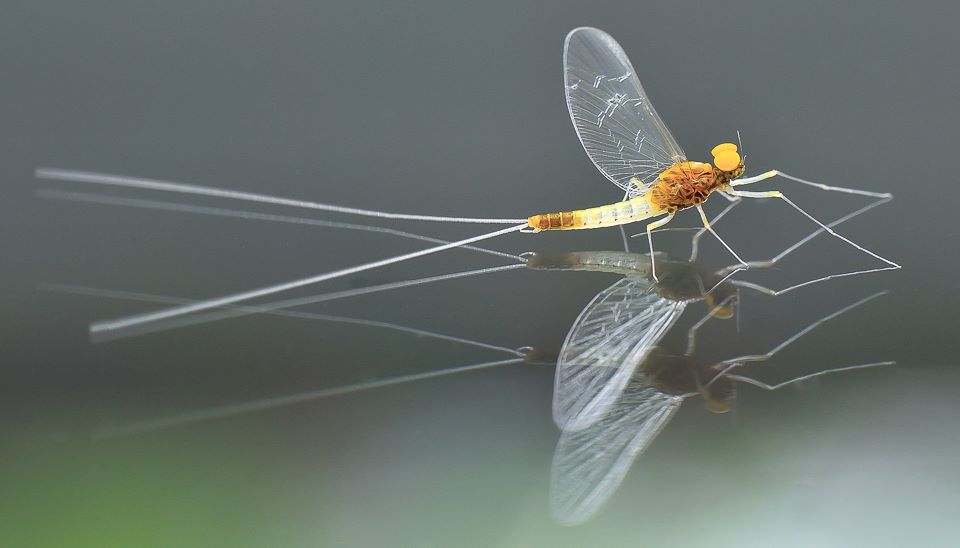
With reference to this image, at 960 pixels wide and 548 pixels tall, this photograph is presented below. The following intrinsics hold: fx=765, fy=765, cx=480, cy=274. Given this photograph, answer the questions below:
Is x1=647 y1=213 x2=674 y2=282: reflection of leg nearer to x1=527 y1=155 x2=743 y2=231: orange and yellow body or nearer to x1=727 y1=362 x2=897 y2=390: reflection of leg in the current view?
x1=527 y1=155 x2=743 y2=231: orange and yellow body

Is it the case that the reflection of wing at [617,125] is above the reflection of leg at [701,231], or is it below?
above

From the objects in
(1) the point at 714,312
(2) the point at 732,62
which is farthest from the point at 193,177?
(2) the point at 732,62

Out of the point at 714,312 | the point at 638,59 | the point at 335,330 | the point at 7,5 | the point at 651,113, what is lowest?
the point at 714,312

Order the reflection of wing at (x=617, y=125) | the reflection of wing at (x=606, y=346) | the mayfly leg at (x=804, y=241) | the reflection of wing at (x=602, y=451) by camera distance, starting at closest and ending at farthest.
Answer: the reflection of wing at (x=602, y=451) < the reflection of wing at (x=606, y=346) < the mayfly leg at (x=804, y=241) < the reflection of wing at (x=617, y=125)

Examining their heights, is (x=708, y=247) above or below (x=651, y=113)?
below

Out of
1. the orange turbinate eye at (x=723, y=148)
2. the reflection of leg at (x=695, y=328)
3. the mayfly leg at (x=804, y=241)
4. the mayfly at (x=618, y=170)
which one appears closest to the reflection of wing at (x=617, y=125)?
the mayfly at (x=618, y=170)

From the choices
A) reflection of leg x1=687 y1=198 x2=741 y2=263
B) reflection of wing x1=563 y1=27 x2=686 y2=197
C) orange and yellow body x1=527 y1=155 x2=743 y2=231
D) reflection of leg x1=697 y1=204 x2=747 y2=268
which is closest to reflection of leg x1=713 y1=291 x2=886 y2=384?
reflection of leg x1=697 y1=204 x2=747 y2=268

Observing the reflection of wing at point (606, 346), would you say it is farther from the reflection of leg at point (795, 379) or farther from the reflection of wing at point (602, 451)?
the reflection of leg at point (795, 379)

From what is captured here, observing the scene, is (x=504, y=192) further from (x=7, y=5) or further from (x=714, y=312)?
(x=7, y=5)
